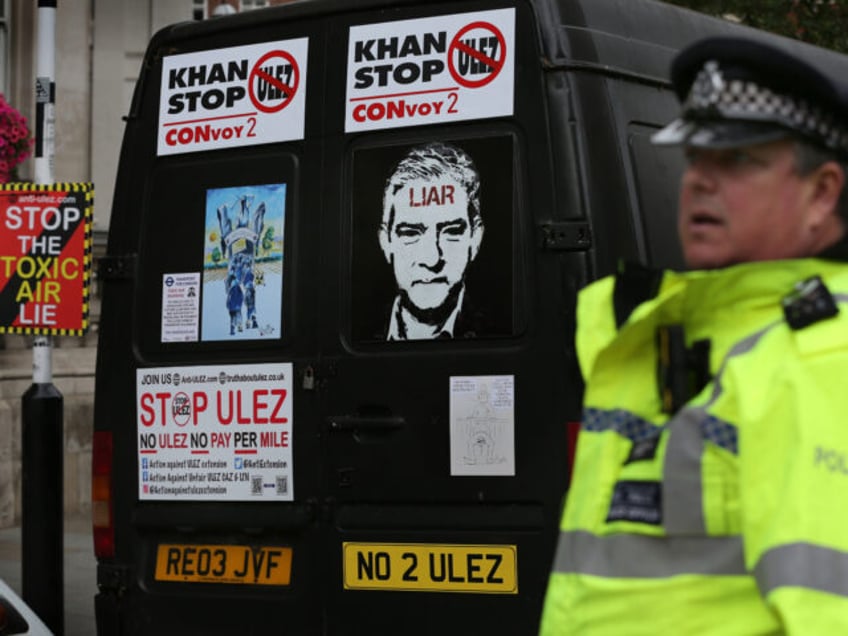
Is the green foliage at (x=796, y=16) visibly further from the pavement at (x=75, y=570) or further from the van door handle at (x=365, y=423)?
the van door handle at (x=365, y=423)

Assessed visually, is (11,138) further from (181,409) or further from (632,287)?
(632,287)

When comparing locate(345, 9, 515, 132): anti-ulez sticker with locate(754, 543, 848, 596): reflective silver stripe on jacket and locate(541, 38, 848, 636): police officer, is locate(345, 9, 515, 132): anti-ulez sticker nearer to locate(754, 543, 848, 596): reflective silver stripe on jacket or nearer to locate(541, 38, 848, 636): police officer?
locate(541, 38, 848, 636): police officer

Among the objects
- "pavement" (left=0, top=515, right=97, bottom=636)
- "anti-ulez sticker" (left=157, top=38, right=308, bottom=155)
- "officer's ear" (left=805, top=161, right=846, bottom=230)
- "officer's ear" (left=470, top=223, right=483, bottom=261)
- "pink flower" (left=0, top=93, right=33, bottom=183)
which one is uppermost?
"pink flower" (left=0, top=93, right=33, bottom=183)

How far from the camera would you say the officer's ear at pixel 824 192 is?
2156mm

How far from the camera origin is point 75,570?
11375mm

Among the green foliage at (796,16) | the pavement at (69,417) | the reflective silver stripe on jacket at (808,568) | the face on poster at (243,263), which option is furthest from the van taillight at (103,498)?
the green foliage at (796,16)

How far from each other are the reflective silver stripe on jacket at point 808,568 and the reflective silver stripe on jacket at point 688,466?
14 cm

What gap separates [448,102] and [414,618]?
60.1 inches

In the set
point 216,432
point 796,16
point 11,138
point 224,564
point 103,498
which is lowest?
point 224,564

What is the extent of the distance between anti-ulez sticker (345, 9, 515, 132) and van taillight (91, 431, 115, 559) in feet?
4.51

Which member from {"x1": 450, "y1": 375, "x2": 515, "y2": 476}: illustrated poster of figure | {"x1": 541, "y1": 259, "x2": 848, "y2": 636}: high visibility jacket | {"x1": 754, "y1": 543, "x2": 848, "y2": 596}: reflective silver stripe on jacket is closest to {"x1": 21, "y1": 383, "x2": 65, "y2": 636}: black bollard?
{"x1": 450, "y1": 375, "x2": 515, "y2": 476}: illustrated poster of figure

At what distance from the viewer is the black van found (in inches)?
198

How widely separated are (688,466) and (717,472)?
0.04 metres

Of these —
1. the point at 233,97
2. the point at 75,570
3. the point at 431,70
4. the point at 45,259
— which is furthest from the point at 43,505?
the point at 431,70
